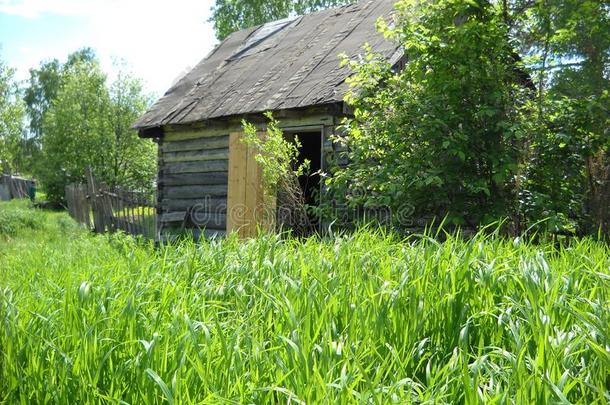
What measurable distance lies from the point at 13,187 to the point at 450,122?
26.8 metres

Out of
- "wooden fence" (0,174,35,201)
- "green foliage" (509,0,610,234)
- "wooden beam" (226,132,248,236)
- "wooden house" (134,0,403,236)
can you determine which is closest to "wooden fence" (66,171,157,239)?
"wooden house" (134,0,403,236)

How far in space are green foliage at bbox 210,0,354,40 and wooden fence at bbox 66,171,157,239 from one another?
44.4 feet

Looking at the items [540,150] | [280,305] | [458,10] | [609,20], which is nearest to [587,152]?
[540,150]

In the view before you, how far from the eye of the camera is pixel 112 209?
14.1 m

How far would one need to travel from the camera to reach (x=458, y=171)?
240 inches

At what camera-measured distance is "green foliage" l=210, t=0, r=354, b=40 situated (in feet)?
89.6

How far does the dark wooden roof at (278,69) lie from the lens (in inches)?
336

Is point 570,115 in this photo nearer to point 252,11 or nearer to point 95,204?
point 95,204

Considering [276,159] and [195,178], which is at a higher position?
[276,159]

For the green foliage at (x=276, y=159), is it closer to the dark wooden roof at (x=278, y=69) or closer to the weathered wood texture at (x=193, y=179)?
the dark wooden roof at (x=278, y=69)

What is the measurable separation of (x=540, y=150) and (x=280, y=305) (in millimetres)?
4328

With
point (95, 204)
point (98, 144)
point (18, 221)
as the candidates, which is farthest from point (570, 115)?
point (98, 144)

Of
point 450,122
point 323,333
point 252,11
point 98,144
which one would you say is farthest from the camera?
point 252,11

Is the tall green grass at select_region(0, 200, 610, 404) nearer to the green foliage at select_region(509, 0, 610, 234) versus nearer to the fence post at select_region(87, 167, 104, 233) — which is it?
the green foliage at select_region(509, 0, 610, 234)
